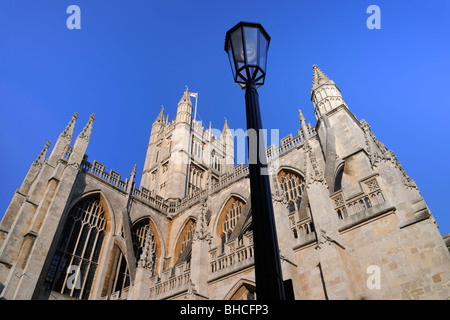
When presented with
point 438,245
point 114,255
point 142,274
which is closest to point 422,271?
point 438,245

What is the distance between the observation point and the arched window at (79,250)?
16.7 metres

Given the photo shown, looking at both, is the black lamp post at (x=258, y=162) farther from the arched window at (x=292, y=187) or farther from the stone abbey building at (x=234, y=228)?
the arched window at (x=292, y=187)

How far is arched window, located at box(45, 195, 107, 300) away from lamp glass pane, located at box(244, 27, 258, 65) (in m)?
16.8

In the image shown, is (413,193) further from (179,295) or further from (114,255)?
(114,255)

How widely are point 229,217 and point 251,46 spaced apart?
17.5 meters

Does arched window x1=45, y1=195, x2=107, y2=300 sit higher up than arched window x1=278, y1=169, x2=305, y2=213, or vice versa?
arched window x1=278, y1=169, x2=305, y2=213

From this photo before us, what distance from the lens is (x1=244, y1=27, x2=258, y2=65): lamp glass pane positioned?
151 inches

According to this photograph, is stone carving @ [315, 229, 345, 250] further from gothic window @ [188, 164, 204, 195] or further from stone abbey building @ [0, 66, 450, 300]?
gothic window @ [188, 164, 204, 195]

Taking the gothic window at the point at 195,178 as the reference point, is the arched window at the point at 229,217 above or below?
below

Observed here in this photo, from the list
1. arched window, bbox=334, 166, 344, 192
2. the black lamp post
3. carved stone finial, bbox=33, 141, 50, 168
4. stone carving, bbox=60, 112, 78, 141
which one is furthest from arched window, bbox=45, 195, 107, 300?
the black lamp post

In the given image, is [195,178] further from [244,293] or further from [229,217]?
[244,293]

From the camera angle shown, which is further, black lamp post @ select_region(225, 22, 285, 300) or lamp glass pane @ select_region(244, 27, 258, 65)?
lamp glass pane @ select_region(244, 27, 258, 65)

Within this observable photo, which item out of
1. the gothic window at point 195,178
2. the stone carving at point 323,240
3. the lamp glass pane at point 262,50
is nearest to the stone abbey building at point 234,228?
the stone carving at point 323,240

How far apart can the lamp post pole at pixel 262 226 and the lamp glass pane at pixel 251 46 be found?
49 cm
